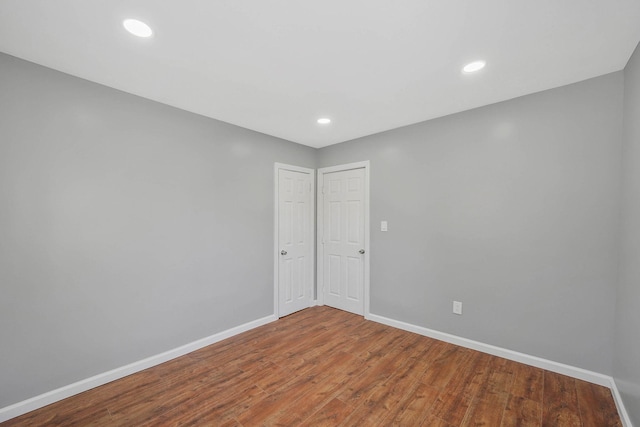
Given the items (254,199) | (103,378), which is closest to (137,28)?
(254,199)

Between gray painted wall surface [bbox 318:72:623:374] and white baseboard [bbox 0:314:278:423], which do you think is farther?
gray painted wall surface [bbox 318:72:623:374]

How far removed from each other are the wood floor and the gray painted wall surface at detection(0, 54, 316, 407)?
0.37 metres

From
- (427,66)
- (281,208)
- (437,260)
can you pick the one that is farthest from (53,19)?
(437,260)

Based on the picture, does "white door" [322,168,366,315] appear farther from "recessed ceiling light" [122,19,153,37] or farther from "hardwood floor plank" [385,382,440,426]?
"recessed ceiling light" [122,19,153,37]

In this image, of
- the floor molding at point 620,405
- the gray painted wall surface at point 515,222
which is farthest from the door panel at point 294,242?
the floor molding at point 620,405

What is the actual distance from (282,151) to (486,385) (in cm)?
339

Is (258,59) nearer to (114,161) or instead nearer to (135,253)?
(114,161)

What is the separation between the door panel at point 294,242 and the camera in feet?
12.1

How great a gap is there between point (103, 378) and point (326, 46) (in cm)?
314

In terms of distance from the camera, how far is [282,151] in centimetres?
371

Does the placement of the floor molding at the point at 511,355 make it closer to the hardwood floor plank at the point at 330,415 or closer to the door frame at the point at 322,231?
the door frame at the point at 322,231

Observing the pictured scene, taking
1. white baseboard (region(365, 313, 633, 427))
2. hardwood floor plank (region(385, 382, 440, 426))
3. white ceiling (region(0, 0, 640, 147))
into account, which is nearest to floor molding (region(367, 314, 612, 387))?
white baseboard (region(365, 313, 633, 427))

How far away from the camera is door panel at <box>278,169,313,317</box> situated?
370 centimetres

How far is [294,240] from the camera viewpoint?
388cm
